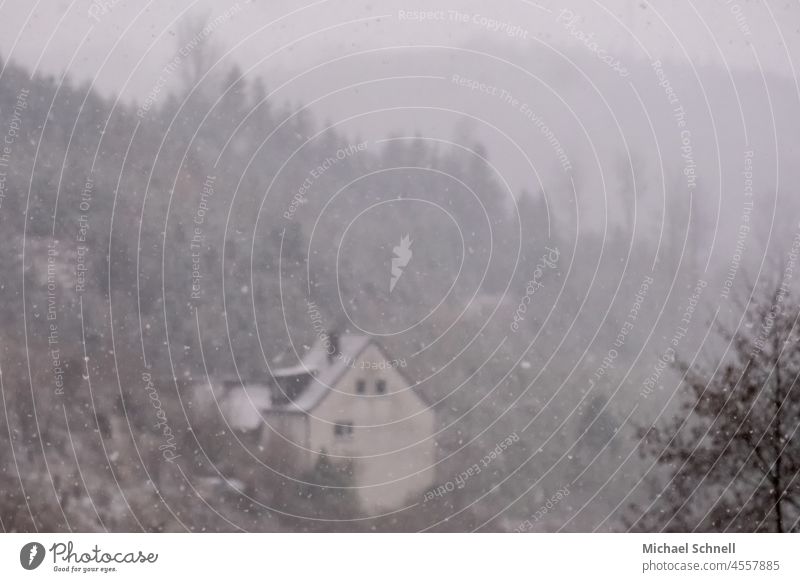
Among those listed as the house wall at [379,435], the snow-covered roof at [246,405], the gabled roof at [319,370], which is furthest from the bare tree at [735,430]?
the snow-covered roof at [246,405]

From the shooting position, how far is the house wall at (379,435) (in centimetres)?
125

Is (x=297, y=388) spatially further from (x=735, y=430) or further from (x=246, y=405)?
(x=735, y=430)

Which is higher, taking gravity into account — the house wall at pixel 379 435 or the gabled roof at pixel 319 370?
the gabled roof at pixel 319 370

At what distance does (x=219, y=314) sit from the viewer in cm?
124

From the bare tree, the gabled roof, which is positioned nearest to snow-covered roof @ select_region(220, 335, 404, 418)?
the gabled roof

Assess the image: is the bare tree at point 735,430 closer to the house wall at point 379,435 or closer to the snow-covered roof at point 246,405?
the house wall at point 379,435

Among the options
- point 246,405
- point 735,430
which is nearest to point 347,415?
point 246,405

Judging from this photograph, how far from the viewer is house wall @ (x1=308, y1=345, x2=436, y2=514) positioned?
1.25m

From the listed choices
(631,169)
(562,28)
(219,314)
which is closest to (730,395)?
(631,169)

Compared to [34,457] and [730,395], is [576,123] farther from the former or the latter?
[34,457]

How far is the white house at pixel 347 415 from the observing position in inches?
49.1

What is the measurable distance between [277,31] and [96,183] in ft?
1.32

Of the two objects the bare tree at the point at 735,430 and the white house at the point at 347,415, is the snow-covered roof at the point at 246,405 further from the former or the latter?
the bare tree at the point at 735,430
